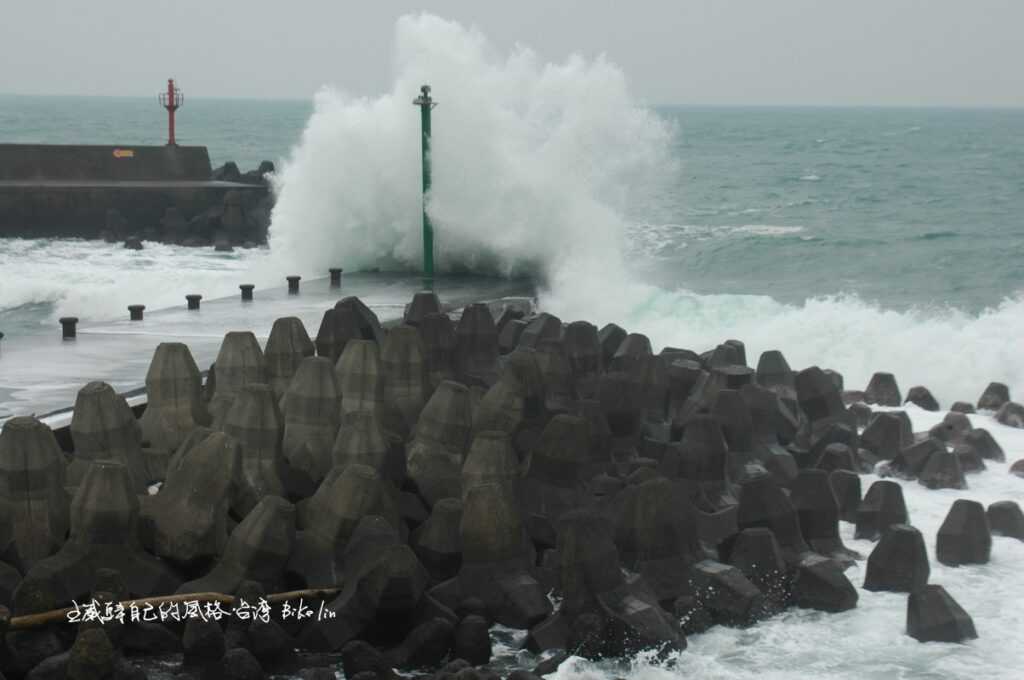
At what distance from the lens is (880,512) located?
873cm

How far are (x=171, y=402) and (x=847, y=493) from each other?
4168mm

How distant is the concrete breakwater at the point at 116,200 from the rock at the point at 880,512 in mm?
19020

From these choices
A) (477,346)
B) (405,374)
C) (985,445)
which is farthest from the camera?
(985,445)

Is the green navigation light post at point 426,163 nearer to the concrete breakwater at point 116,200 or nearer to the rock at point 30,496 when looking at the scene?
the rock at point 30,496

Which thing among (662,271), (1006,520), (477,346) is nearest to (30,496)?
(477,346)

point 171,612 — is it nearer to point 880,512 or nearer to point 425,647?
point 425,647

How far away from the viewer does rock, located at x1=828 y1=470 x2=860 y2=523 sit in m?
9.01

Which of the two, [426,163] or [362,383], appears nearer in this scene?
[362,383]

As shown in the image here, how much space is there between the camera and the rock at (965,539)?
8.41 m

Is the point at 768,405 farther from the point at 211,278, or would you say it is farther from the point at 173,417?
the point at 211,278

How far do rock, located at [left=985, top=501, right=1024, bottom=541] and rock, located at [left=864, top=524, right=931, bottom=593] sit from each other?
1.19 meters

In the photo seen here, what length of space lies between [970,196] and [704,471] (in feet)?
115

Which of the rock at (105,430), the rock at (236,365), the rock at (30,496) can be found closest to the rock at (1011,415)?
the rock at (236,365)

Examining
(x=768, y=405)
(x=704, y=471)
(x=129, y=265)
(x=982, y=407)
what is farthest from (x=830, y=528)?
(x=129, y=265)
